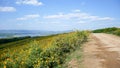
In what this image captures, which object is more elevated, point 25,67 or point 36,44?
point 36,44

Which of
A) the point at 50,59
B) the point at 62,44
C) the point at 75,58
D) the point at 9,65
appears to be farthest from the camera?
the point at 62,44

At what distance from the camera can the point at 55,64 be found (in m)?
11.4

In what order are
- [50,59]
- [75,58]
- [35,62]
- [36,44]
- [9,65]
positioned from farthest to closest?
[75,58] → [36,44] → [50,59] → [35,62] → [9,65]

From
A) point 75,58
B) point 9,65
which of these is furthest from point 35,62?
point 75,58

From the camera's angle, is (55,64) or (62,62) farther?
(62,62)

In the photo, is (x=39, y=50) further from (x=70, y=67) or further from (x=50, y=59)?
(x=70, y=67)

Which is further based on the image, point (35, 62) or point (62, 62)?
point (62, 62)

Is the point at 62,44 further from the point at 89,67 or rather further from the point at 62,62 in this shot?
the point at 89,67

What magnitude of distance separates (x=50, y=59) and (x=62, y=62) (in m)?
1.80

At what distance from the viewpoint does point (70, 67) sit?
11453 millimetres

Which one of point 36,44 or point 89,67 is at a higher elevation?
point 36,44

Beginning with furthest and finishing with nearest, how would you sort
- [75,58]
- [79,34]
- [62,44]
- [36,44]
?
[79,34]
[62,44]
[75,58]
[36,44]

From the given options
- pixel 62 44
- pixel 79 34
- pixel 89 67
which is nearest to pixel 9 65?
pixel 89 67

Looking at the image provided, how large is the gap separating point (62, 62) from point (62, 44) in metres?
4.66
